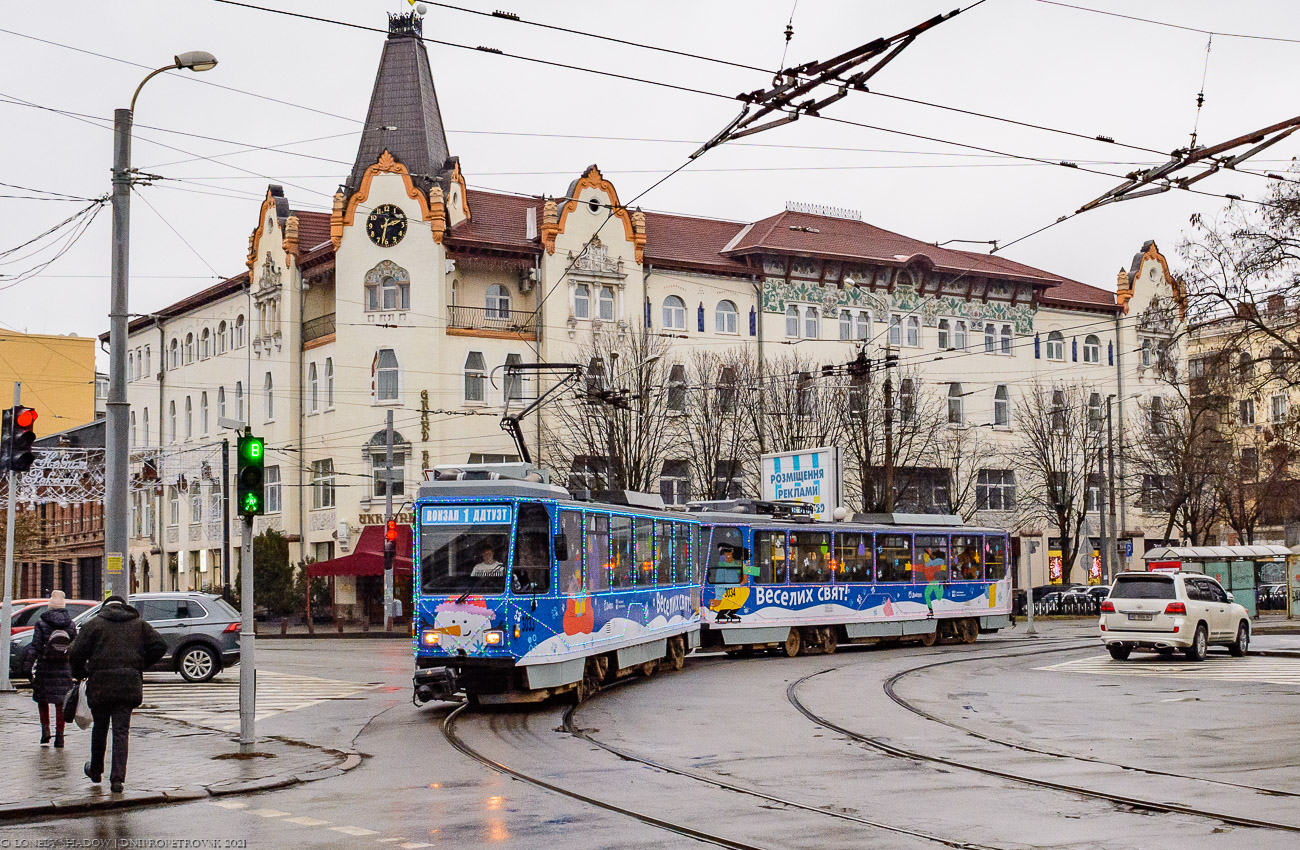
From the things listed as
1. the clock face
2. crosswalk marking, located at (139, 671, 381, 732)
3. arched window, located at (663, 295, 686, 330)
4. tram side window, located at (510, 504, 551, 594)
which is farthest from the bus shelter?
tram side window, located at (510, 504, 551, 594)

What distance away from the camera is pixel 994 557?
132 ft

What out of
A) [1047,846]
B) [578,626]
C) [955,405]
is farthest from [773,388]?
[1047,846]

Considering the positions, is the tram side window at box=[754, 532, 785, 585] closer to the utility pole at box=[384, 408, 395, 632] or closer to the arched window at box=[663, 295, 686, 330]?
the utility pole at box=[384, 408, 395, 632]

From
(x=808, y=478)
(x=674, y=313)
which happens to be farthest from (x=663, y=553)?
(x=674, y=313)

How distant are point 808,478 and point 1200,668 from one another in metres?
18.3

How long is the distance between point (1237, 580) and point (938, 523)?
1782 centimetres

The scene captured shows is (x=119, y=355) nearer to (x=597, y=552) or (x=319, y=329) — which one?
(x=597, y=552)

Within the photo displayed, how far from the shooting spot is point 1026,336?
69000 millimetres

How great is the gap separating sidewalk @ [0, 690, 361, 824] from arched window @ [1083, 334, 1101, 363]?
2310 inches

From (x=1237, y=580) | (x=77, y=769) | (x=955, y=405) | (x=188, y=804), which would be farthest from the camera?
(x=955, y=405)

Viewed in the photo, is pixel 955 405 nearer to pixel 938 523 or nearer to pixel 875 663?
pixel 938 523

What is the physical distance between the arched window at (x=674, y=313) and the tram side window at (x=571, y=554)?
38229mm

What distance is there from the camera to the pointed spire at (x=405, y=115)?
5766cm

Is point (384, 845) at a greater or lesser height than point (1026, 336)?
lesser
